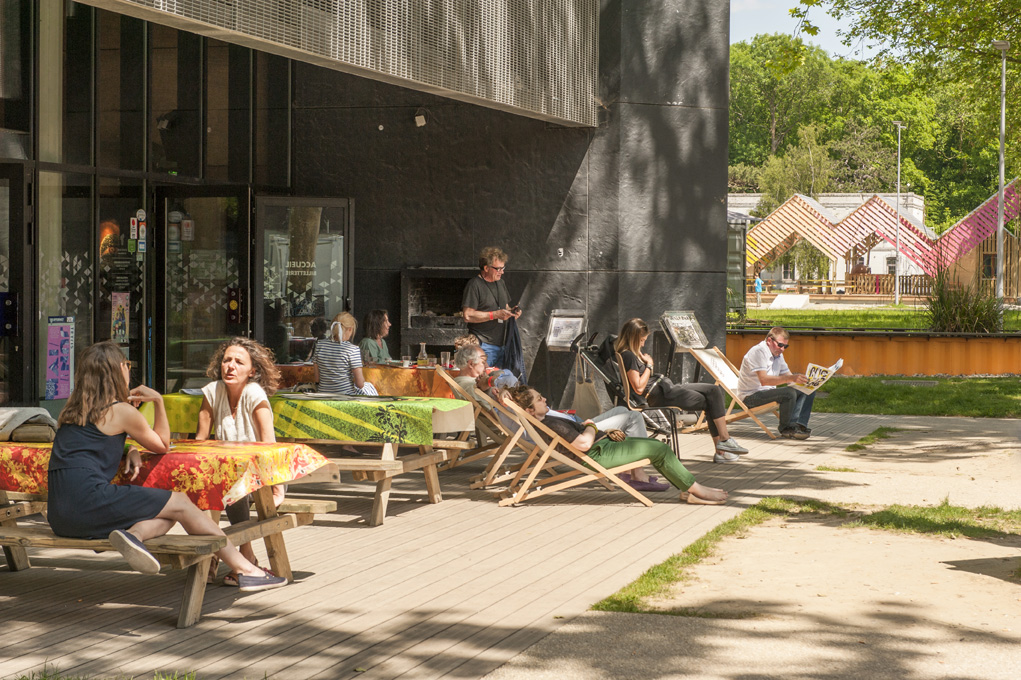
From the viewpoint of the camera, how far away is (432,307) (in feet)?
44.4

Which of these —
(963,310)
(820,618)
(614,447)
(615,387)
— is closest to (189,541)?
(820,618)

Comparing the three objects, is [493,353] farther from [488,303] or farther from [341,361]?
[341,361]

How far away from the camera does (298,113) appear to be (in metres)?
14.0

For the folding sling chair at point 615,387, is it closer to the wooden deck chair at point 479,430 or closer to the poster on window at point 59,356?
the wooden deck chair at point 479,430

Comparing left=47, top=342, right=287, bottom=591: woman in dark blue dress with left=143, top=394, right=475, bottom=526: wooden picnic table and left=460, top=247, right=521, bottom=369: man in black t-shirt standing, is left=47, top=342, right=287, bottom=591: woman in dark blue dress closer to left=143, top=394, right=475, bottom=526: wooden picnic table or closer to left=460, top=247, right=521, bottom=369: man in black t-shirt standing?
left=143, top=394, right=475, bottom=526: wooden picnic table

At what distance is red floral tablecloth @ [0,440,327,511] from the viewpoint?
18.2ft

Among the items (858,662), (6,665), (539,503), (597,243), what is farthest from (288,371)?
(858,662)

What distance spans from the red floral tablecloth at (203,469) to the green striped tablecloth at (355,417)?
1.98m

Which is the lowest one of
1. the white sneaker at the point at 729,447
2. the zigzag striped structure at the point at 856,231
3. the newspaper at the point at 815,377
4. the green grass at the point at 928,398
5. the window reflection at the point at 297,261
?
the white sneaker at the point at 729,447

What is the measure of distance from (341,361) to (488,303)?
2217mm

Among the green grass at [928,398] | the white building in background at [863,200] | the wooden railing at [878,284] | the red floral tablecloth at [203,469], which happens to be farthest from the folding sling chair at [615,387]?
the white building in background at [863,200]

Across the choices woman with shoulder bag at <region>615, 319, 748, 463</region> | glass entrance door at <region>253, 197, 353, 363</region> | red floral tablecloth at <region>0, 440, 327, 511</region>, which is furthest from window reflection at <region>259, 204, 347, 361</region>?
red floral tablecloth at <region>0, 440, 327, 511</region>

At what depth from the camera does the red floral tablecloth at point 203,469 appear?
555 cm

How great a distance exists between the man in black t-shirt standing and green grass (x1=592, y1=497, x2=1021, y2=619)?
3400 mm
